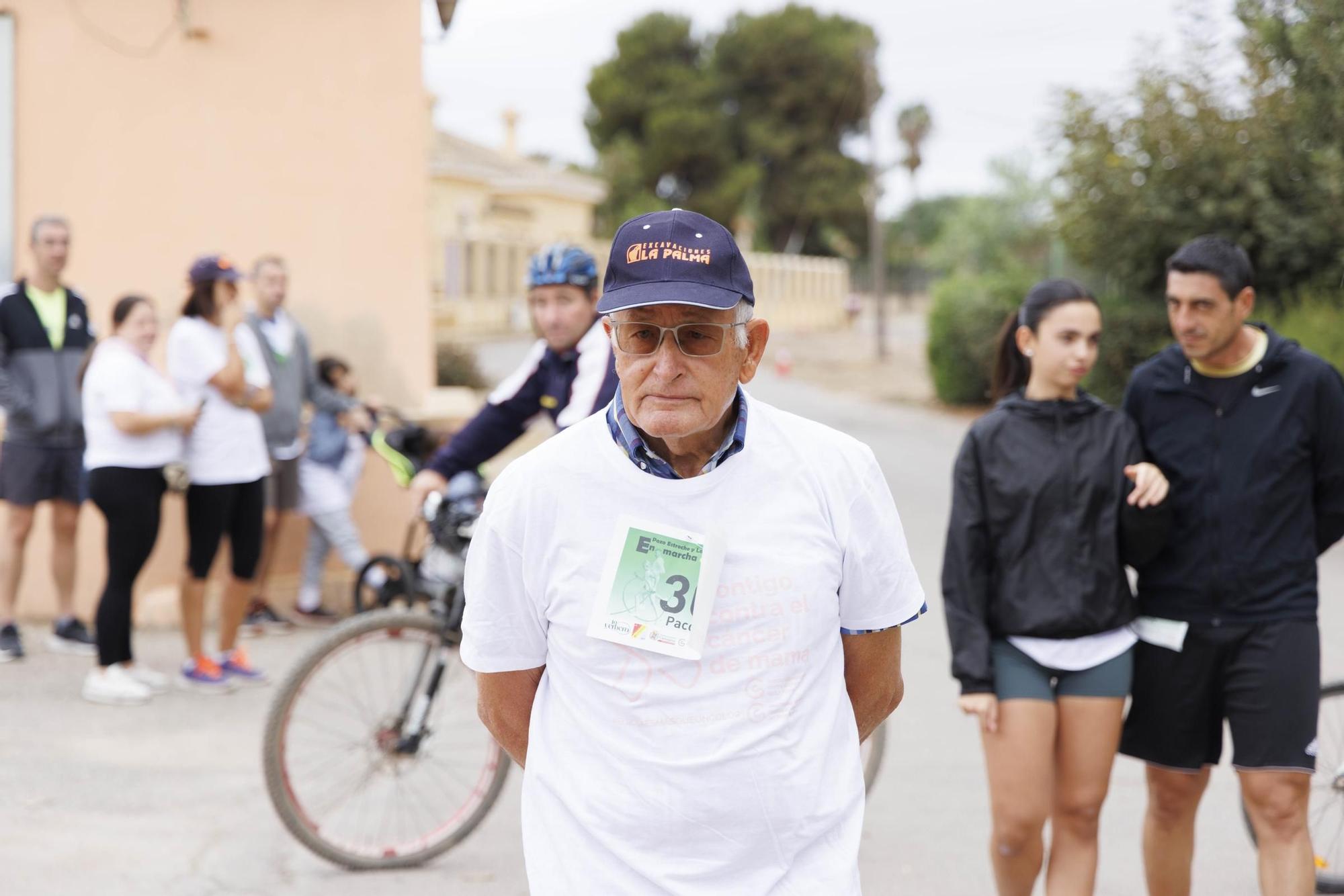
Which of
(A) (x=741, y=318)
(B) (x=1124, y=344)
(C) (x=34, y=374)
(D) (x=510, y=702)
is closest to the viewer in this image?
(A) (x=741, y=318)

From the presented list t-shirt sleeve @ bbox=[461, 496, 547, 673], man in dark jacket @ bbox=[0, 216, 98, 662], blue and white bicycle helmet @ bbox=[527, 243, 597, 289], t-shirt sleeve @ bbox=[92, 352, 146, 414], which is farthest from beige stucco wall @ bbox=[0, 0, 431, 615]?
t-shirt sleeve @ bbox=[461, 496, 547, 673]

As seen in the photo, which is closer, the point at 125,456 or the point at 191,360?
the point at 125,456

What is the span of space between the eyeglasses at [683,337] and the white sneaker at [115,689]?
5.04 m

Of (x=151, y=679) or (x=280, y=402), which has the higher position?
(x=280, y=402)

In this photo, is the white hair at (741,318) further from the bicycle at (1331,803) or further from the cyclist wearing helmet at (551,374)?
the bicycle at (1331,803)

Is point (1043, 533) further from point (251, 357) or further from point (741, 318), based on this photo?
point (251, 357)

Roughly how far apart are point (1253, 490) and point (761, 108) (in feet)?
201

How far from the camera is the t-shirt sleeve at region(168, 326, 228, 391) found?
6.86 m

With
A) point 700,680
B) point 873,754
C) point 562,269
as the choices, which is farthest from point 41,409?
point 700,680

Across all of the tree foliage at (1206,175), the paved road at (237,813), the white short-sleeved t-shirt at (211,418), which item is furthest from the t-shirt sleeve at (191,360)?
the tree foliage at (1206,175)

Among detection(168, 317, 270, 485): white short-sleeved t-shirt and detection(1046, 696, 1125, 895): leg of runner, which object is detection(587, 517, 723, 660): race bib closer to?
detection(1046, 696, 1125, 895): leg of runner

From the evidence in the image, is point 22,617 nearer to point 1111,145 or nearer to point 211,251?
point 211,251

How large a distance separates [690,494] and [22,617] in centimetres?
697

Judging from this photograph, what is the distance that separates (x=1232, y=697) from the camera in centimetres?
373
